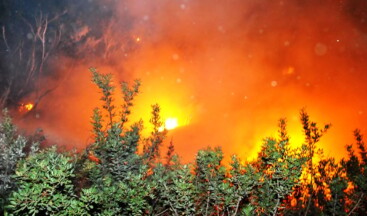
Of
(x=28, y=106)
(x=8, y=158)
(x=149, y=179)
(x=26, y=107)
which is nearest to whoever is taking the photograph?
(x=149, y=179)

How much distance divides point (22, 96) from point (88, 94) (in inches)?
297

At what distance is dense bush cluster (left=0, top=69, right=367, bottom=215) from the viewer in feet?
15.8

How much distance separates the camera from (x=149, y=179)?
408 inches

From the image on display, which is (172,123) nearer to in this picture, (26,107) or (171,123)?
(171,123)

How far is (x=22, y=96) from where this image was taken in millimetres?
32219

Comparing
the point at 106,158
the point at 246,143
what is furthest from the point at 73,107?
the point at 106,158

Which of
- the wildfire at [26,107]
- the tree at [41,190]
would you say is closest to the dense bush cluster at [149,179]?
the tree at [41,190]

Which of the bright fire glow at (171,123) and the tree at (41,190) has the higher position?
the bright fire glow at (171,123)

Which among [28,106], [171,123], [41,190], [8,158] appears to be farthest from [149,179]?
[171,123]

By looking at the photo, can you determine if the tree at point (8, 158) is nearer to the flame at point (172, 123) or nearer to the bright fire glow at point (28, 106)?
the bright fire glow at point (28, 106)

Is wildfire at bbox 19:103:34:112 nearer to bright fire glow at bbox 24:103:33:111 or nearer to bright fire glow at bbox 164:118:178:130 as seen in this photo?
bright fire glow at bbox 24:103:33:111

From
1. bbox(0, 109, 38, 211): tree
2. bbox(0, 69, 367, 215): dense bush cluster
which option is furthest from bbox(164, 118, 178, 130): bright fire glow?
bbox(0, 109, 38, 211): tree

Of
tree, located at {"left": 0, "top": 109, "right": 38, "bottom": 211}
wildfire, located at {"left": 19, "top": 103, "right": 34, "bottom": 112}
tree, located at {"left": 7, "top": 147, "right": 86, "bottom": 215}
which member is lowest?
tree, located at {"left": 7, "top": 147, "right": 86, "bottom": 215}

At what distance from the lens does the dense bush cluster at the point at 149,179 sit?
4.83 metres
